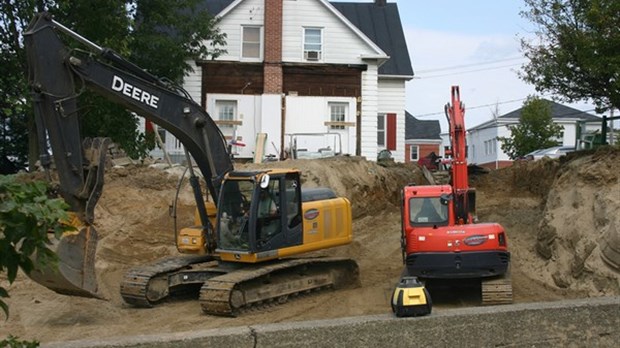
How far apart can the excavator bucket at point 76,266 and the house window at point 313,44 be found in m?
18.0

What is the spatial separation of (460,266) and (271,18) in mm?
16400

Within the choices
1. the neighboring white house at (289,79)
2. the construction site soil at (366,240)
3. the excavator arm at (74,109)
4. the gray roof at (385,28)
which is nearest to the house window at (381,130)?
the neighboring white house at (289,79)

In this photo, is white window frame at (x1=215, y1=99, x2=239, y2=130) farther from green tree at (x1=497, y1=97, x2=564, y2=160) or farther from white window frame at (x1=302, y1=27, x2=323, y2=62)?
green tree at (x1=497, y1=97, x2=564, y2=160)

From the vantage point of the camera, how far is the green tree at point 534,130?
154 feet

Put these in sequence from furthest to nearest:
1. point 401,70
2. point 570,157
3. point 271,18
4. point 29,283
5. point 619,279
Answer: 1. point 401,70
2. point 271,18
3. point 570,157
4. point 29,283
5. point 619,279

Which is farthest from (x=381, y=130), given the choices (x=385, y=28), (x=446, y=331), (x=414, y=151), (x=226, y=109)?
(x=414, y=151)

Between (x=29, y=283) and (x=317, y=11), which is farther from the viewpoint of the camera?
(x=317, y=11)

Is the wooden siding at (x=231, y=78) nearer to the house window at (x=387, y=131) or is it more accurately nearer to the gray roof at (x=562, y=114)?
the house window at (x=387, y=131)

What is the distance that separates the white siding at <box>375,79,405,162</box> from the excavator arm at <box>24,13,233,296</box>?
60.0 feet

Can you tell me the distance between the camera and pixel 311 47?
2689 centimetres

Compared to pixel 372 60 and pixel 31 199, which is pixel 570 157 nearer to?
pixel 372 60

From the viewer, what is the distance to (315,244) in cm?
1344

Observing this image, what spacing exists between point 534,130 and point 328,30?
2488cm

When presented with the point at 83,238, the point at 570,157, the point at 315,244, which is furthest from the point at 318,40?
the point at 83,238
